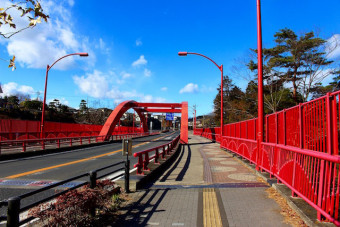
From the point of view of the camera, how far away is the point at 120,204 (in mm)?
5684

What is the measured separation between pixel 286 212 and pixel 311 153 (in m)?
1.46

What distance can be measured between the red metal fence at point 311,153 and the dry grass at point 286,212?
0.39 m

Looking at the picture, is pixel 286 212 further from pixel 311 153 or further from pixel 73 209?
pixel 73 209

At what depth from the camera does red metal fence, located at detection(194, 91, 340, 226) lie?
370 centimetres

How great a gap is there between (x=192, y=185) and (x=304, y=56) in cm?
2034

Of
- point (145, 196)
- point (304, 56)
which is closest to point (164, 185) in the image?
point (145, 196)

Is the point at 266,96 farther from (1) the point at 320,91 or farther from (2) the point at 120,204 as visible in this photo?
(2) the point at 120,204

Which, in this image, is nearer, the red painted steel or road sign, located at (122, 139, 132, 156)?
road sign, located at (122, 139, 132, 156)

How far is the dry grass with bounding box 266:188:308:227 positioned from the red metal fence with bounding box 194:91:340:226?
39 centimetres

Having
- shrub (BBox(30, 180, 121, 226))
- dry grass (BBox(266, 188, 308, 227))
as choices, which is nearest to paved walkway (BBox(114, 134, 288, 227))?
dry grass (BBox(266, 188, 308, 227))

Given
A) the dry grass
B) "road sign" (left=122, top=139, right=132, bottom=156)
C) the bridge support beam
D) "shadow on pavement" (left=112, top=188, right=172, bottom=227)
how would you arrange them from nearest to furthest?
the dry grass, "shadow on pavement" (left=112, top=188, right=172, bottom=227), "road sign" (left=122, top=139, right=132, bottom=156), the bridge support beam

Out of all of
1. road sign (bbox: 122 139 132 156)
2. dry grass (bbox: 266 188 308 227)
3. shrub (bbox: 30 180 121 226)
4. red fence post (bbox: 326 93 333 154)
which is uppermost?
red fence post (bbox: 326 93 333 154)

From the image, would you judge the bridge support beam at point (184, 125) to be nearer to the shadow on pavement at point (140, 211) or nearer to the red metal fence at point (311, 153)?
the red metal fence at point (311, 153)

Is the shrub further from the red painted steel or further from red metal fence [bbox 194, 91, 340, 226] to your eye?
the red painted steel
